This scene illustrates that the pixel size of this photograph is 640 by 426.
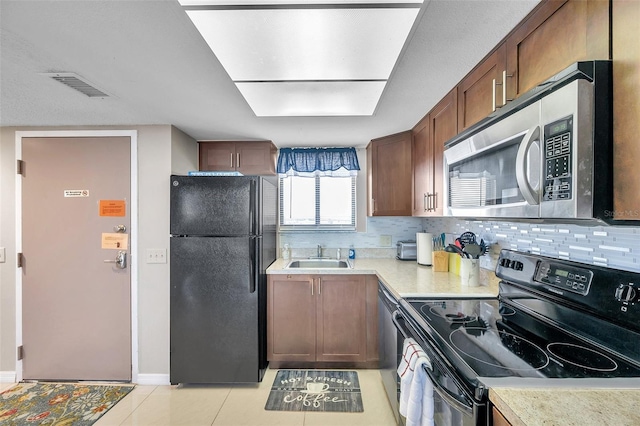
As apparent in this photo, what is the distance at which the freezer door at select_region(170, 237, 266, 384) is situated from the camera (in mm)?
2188

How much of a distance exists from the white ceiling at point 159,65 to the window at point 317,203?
0.87 metres

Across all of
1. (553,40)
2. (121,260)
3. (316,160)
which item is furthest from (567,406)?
(121,260)

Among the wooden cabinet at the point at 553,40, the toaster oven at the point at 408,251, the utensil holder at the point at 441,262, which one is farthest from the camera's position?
the toaster oven at the point at 408,251

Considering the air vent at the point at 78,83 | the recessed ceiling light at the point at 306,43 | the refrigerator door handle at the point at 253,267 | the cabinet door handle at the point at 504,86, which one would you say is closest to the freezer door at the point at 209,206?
the refrigerator door handle at the point at 253,267

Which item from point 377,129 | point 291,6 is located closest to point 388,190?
point 377,129

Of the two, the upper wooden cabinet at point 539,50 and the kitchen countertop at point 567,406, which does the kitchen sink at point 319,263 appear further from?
the kitchen countertop at point 567,406

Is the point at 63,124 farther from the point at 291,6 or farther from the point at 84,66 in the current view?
the point at 291,6

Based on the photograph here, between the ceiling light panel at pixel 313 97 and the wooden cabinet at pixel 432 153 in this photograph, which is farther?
the wooden cabinet at pixel 432 153

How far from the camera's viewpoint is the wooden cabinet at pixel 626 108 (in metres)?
→ 0.68

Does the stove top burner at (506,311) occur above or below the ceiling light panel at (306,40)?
below

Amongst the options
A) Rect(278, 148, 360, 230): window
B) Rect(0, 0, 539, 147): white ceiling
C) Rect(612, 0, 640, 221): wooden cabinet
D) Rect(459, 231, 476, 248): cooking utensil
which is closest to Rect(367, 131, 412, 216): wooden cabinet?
Rect(0, 0, 539, 147): white ceiling

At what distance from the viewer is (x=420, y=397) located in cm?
112

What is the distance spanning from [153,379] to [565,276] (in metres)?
2.91

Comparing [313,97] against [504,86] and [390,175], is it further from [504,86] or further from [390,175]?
[390,175]
